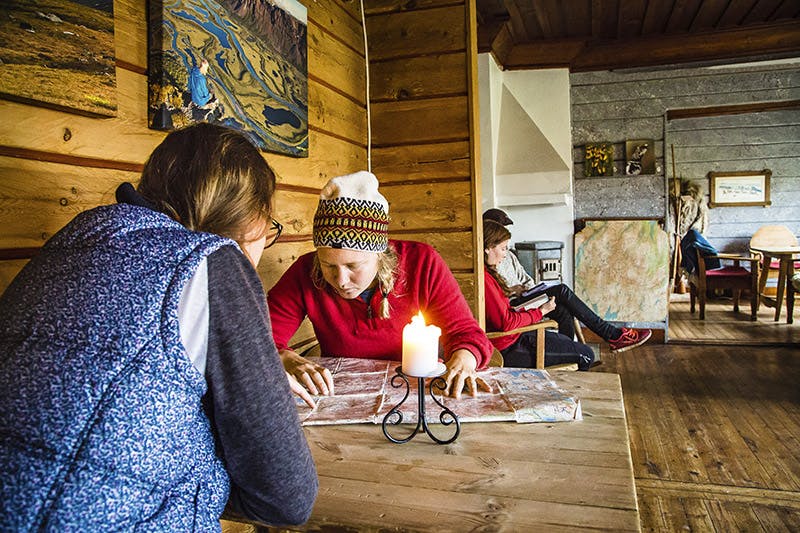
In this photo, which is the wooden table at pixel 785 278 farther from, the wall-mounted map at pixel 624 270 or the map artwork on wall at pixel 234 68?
the map artwork on wall at pixel 234 68

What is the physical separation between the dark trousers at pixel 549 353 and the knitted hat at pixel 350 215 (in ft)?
5.78

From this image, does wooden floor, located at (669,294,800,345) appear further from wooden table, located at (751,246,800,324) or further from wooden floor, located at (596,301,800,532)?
wooden table, located at (751,246,800,324)

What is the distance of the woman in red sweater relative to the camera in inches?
65.9

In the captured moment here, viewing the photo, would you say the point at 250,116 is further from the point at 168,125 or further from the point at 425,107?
the point at 425,107

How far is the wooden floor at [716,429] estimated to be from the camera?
8.05ft

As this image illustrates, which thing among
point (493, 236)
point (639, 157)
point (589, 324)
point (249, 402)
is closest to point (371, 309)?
point (249, 402)

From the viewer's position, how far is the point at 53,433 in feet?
2.03

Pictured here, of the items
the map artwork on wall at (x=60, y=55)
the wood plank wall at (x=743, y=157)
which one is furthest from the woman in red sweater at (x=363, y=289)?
the wood plank wall at (x=743, y=157)

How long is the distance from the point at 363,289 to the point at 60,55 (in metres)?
1.04

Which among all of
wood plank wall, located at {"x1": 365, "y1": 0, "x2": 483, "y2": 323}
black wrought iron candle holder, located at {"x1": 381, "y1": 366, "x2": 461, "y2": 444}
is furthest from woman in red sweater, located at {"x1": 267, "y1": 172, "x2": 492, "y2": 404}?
wood plank wall, located at {"x1": 365, "y1": 0, "x2": 483, "y2": 323}

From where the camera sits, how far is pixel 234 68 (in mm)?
1801

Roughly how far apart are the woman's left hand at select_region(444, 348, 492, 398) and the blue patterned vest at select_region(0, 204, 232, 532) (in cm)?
76

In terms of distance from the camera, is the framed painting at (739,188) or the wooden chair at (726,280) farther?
the framed painting at (739,188)

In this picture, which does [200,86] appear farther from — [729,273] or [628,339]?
[729,273]
